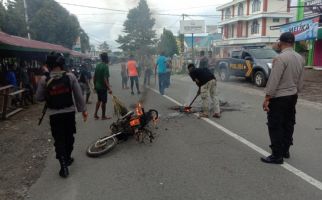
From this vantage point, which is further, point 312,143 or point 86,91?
point 86,91

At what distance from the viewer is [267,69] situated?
15547 millimetres

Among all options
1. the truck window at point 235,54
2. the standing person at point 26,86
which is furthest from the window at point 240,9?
Answer: the standing person at point 26,86

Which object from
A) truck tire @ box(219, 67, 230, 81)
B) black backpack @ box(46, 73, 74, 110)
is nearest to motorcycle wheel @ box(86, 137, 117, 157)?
black backpack @ box(46, 73, 74, 110)

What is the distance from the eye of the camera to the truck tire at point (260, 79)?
15898 millimetres

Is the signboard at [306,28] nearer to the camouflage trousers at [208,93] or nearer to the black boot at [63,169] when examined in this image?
the camouflage trousers at [208,93]

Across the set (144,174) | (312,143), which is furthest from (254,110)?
(144,174)

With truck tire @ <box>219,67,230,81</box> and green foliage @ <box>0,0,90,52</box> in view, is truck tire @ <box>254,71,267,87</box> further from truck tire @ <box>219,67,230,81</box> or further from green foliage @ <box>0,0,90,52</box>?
green foliage @ <box>0,0,90,52</box>

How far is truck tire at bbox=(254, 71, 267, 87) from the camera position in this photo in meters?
15.9

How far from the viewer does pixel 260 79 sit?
16.1m

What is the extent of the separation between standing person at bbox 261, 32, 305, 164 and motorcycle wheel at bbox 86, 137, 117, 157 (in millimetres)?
2525

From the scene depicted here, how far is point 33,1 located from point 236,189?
33487 millimetres

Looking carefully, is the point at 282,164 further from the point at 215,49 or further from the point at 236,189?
the point at 215,49

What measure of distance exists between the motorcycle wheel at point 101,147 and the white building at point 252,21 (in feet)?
127

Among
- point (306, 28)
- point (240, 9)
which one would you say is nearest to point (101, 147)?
point (306, 28)
